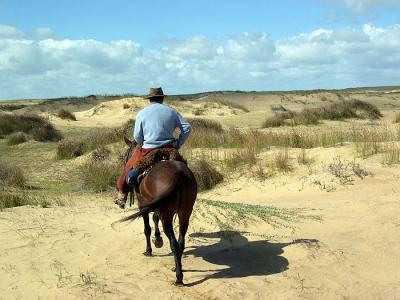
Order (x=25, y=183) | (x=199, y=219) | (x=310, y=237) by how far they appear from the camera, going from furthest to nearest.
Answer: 1. (x=25, y=183)
2. (x=199, y=219)
3. (x=310, y=237)

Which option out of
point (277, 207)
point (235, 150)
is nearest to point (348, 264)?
point (277, 207)

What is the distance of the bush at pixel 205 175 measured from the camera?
13.4 meters

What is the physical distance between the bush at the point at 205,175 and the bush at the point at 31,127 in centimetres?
1328

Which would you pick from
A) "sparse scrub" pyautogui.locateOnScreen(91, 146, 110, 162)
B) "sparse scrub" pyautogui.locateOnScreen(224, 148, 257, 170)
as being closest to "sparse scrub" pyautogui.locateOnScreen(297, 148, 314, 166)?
"sparse scrub" pyautogui.locateOnScreen(224, 148, 257, 170)

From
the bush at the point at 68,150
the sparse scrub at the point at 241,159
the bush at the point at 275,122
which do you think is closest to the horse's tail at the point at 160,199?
the sparse scrub at the point at 241,159

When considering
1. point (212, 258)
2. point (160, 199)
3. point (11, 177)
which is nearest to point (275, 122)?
point (11, 177)

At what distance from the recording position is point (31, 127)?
27.2m

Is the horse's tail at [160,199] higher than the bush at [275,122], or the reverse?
the horse's tail at [160,199]

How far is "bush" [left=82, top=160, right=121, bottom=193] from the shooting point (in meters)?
13.5

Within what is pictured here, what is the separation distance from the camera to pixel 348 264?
22.6 feet

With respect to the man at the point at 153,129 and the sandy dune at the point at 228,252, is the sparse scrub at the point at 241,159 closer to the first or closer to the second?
the sandy dune at the point at 228,252

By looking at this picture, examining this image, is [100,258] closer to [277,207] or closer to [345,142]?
[277,207]

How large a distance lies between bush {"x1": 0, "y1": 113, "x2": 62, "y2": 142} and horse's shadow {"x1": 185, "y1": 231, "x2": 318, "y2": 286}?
1857 cm

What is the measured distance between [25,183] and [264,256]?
8872 mm
